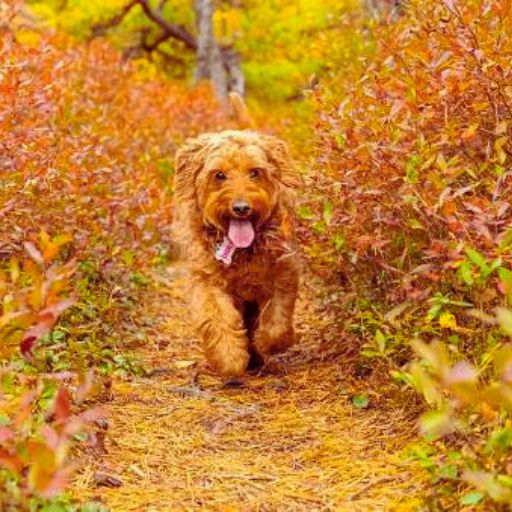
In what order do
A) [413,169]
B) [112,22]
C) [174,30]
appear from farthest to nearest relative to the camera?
[174,30], [112,22], [413,169]

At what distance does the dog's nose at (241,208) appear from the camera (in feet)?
16.8

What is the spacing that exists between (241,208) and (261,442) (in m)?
1.41

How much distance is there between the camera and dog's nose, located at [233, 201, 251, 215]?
5.12 meters

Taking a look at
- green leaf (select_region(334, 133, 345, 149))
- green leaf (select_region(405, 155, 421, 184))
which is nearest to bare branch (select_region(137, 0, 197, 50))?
green leaf (select_region(334, 133, 345, 149))

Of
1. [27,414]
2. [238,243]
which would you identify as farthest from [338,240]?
[27,414]

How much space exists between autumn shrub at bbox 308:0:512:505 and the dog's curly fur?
0.52 meters

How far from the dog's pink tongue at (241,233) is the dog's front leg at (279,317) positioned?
0.31 metres

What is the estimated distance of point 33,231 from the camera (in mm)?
5156

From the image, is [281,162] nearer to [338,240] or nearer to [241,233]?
[241,233]

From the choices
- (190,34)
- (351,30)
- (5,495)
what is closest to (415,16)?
(5,495)

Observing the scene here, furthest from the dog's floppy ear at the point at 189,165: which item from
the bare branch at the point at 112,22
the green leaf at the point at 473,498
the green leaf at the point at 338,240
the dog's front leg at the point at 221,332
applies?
the bare branch at the point at 112,22

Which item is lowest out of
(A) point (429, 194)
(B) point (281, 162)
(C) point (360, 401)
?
(C) point (360, 401)

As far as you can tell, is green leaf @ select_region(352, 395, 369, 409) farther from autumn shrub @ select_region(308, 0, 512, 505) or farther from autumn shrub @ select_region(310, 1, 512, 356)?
autumn shrub @ select_region(310, 1, 512, 356)

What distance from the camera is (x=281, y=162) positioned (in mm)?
5488
